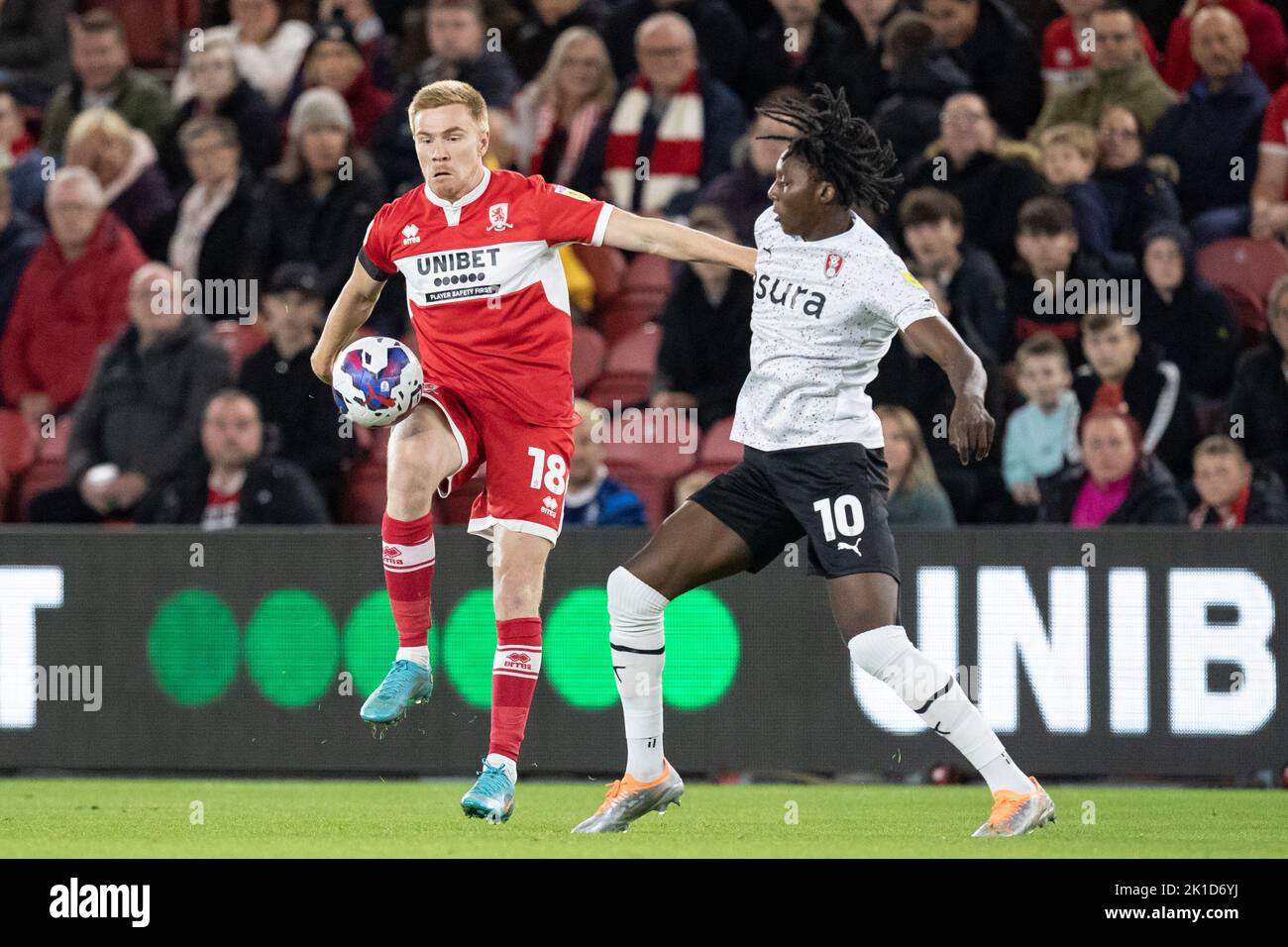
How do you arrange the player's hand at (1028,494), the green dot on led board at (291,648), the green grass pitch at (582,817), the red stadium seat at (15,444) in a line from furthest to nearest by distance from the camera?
the red stadium seat at (15,444) < the player's hand at (1028,494) < the green dot on led board at (291,648) < the green grass pitch at (582,817)

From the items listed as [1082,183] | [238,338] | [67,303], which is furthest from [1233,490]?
[67,303]

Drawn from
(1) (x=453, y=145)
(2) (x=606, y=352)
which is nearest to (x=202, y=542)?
(2) (x=606, y=352)

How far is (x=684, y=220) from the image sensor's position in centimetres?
1262

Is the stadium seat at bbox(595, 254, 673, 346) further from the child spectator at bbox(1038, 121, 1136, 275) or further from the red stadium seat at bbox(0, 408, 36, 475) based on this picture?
the red stadium seat at bbox(0, 408, 36, 475)

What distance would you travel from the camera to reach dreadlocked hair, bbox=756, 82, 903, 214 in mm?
7391

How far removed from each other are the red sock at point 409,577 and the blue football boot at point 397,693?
14 centimetres

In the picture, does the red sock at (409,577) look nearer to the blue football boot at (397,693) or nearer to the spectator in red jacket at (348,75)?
the blue football boot at (397,693)

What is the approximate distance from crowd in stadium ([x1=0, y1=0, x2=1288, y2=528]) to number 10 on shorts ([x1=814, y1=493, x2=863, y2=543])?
3.48 meters

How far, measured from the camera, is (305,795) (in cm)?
977

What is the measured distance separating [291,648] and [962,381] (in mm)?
4990

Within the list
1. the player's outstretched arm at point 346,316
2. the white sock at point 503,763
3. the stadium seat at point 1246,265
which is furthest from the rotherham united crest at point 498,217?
the stadium seat at point 1246,265

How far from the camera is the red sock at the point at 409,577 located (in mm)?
7820

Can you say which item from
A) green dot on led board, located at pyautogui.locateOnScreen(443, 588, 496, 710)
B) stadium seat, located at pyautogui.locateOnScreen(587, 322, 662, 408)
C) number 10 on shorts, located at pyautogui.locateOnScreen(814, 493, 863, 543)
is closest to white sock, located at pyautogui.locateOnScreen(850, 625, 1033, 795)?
number 10 on shorts, located at pyautogui.locateOnScreen(814, 493, 863, 543)

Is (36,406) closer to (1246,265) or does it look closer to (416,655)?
(416,655)
